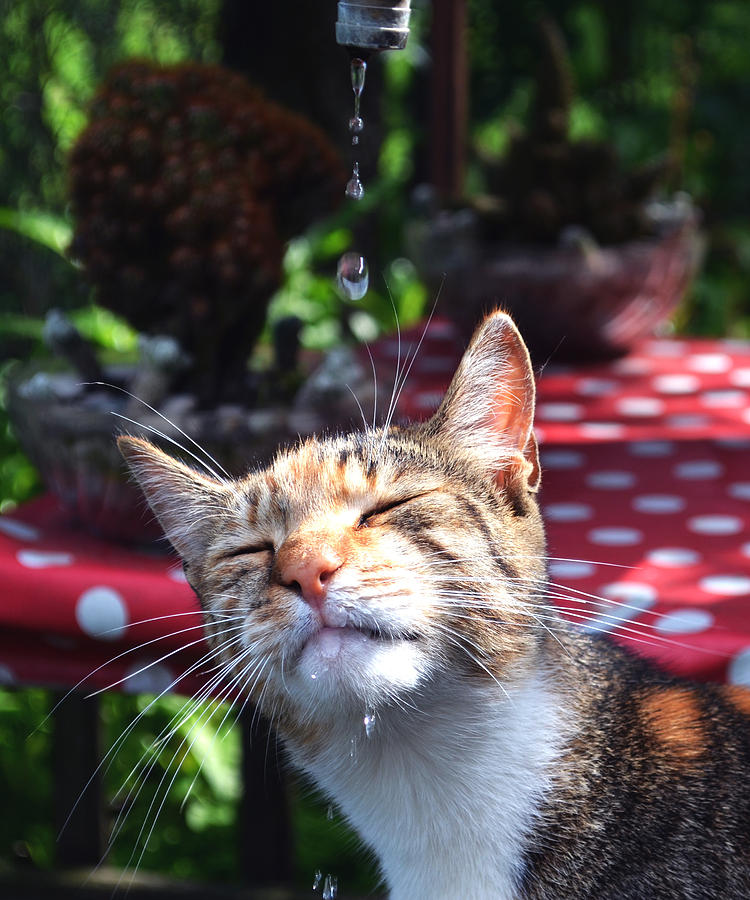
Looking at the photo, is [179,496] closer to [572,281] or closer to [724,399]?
[572,281]

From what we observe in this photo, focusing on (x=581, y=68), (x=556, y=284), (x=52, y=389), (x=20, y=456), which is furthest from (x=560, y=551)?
(x=581, y=68)

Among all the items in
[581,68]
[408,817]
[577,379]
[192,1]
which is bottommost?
[408,817]

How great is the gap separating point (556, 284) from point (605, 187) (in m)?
0.28

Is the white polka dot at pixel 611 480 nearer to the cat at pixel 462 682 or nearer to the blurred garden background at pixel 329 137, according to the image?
the blurred garden background at pixel 329 137

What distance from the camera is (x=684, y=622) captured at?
1.33 metres

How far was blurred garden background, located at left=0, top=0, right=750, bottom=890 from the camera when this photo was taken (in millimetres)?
2711

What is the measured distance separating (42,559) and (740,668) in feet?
2.94

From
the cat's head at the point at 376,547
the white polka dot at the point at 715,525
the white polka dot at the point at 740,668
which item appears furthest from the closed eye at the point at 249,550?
the white polka dot at the point at 715,525

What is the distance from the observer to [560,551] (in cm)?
154

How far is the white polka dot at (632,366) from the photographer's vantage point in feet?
8.29

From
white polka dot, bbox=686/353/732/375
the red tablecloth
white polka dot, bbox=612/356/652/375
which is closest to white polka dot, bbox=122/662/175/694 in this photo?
the red tablecloth

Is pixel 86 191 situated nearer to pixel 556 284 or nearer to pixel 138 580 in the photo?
pixel 138 580

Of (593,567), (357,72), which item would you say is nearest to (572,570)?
(593,567)

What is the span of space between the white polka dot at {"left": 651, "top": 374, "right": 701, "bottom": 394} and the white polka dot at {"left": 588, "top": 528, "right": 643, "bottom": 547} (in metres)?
0.79
